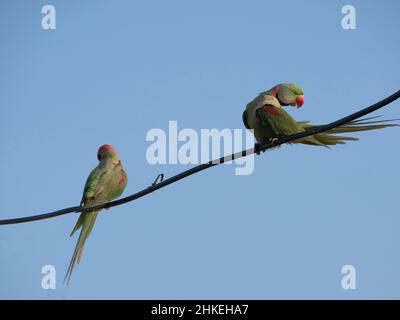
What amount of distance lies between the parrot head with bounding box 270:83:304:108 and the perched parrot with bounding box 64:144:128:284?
7.52 ft

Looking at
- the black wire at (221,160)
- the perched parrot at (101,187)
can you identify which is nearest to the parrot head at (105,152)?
the perched parrot at (101,187)

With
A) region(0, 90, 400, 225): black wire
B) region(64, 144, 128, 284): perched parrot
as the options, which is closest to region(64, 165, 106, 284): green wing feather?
region(64, 144, 128, 284): perched parrot

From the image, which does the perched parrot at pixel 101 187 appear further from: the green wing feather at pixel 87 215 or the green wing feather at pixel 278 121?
the green wing feather at pixel 278 121

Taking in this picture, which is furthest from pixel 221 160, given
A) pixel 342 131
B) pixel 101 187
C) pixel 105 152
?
pixel 105 152

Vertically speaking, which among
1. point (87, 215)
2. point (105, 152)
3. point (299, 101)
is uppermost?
point (299, 101)

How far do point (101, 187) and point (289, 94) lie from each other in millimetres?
2493

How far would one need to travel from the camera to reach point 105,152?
332 inches

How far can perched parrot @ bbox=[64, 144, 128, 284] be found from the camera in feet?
22.3

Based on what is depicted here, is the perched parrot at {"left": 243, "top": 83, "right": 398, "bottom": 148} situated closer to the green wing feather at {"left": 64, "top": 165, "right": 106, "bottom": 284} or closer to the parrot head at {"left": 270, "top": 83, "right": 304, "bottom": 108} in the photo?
the parrot head at {"left": 270, "top": 83, "right": 304, "bottom": 108}

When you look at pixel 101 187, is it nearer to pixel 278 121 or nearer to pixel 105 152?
pixel 105 152

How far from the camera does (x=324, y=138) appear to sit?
507 cm
